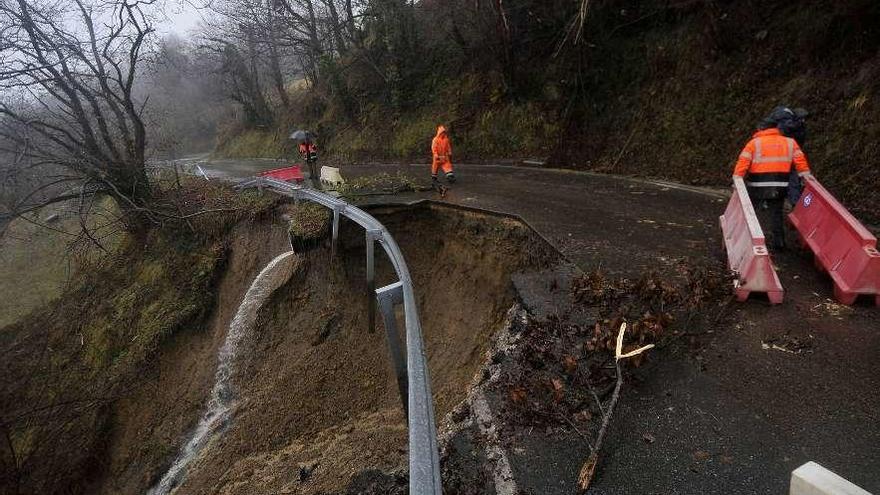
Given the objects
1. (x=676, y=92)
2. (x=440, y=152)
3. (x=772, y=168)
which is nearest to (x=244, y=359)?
(x=440, y=152)

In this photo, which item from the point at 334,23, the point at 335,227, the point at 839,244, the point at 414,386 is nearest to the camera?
the point at 414,386

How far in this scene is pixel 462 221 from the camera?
8.63 metres

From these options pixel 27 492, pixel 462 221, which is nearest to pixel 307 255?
pixel 462 221

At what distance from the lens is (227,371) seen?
30.2ft

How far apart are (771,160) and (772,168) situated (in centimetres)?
10

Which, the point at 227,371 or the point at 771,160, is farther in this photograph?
the point at 227,371

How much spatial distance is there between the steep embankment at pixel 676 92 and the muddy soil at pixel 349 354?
5.18 metres

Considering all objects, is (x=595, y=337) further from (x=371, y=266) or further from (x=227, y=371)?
(x=227, y=371)

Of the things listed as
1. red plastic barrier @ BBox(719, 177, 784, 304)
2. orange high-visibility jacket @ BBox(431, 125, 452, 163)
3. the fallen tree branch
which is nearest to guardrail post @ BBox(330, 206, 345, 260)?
orange high-visibility jacket @ BBox(431, 125, 452, 163)

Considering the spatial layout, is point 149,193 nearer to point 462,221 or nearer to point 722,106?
point 462,221

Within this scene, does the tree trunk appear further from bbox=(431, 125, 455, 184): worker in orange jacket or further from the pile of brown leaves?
the pile of brown leaves

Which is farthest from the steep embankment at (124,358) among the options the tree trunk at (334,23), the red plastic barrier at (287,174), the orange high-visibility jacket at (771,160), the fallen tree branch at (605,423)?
the tree trunk at (334,23)

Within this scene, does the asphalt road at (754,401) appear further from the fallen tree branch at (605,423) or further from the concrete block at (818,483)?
the concrete block at (818,483)

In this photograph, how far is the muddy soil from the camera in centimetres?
585
